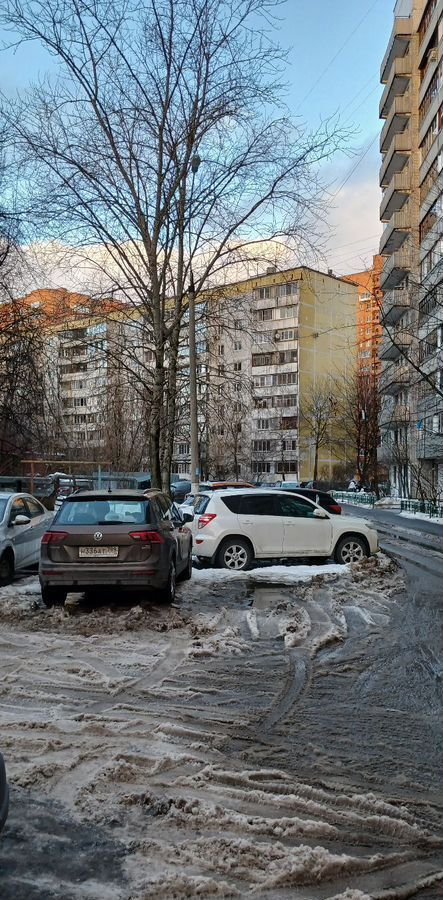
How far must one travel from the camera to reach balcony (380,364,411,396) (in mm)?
51312

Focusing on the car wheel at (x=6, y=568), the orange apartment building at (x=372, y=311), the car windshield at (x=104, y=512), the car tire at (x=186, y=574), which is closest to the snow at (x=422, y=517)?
the orange apartment building at (x=372, y=311)

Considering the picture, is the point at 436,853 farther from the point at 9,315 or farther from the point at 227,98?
the point at 227,98

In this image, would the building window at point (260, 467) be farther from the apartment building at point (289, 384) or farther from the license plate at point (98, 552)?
the license plate at point (98, 552)

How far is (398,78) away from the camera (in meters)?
50.8

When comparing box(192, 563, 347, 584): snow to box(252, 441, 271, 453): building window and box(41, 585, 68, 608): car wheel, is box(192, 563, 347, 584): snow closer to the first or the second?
box(41, 585, 68, 608): car wheel

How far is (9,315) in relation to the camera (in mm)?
17969

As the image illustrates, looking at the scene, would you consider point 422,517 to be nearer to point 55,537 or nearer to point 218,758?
point 55,537

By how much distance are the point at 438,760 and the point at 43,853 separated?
7.85 ft

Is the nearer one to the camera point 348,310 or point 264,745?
point 264,745

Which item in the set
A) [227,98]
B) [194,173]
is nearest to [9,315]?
[194,173]

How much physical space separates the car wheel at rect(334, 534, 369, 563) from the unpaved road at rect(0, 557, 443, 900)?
610 cm

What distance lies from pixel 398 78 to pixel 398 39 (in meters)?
2.36

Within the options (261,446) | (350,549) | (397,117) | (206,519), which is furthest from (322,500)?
(261,446)

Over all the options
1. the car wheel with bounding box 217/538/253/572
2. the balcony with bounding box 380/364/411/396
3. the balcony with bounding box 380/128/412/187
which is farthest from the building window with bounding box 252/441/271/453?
the car wheel with bounding box 217/538/253/572
